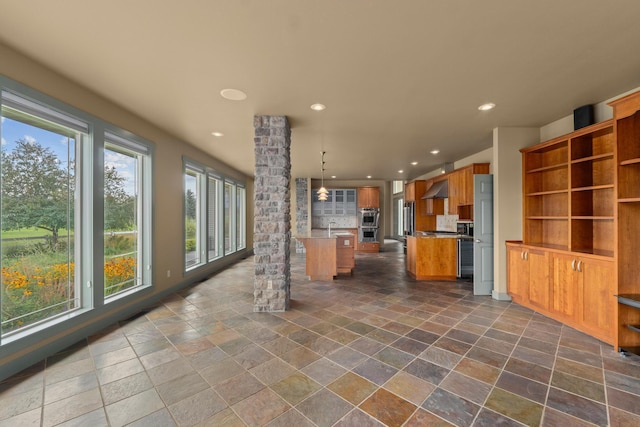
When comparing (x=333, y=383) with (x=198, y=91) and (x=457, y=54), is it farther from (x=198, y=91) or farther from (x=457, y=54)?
(x=198, y=91)

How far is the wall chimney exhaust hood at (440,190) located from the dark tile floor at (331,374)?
3.19 meters

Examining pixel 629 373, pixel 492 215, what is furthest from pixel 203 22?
pixel 492 215

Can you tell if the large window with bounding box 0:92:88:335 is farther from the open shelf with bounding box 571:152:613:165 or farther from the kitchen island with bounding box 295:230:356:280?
the open shelf with bounding box 571:152:613:165

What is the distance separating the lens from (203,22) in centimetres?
181

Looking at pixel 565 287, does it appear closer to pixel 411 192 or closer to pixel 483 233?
pixel 483 233

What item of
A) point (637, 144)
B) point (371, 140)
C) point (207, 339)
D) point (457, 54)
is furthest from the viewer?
point (371, 140)

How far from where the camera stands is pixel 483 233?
13.9 feet

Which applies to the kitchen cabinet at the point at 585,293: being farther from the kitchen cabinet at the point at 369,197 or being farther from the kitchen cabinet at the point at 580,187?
the kitchen cabinet at the point at 369,197

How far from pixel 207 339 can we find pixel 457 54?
11.9 ft

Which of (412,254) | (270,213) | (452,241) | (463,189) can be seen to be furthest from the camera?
(412,254)

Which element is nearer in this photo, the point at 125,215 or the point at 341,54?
the point at 341,54

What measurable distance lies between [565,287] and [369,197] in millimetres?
6511

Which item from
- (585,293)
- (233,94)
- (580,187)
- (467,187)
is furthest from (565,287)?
(233,94)

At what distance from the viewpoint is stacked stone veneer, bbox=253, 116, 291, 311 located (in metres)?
3.51
